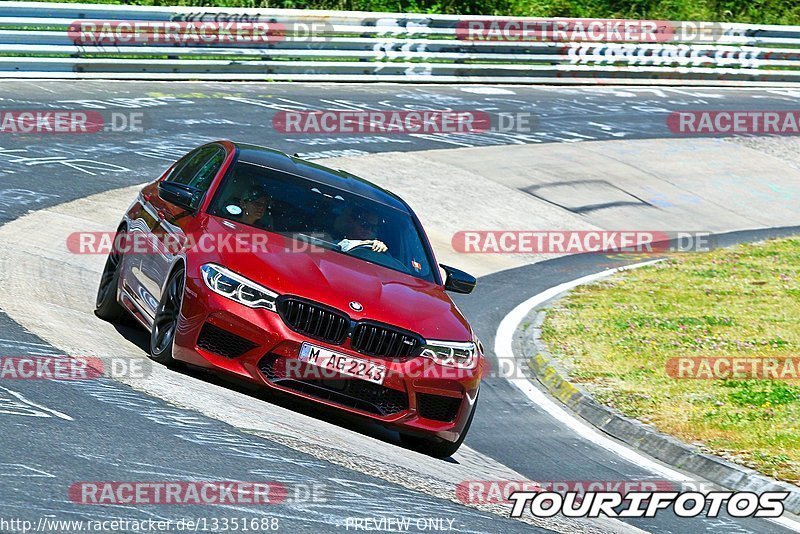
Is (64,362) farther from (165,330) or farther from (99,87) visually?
(99,87)

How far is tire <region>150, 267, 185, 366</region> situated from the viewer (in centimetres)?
829

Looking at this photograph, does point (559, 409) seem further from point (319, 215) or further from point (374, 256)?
point (319, 215)

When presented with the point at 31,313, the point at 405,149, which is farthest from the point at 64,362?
the point at 405,149

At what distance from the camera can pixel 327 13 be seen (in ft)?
81.0

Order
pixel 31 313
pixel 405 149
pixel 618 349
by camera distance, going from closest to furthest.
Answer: pixel 31 313
pixel 618 349
pixel 405 149

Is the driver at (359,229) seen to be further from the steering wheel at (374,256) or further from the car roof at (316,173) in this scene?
the car roof at (316,173)

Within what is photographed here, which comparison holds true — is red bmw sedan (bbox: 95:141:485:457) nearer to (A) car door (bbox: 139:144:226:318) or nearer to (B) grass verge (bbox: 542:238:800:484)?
(A) car door (bbox: 139:144:226:318)

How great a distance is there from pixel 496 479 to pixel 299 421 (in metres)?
1.30

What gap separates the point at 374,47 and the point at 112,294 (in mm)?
16301

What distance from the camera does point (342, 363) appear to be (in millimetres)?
7910

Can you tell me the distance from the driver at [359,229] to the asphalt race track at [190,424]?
49.9 inches

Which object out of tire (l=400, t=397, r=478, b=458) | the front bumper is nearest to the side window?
the front bumper

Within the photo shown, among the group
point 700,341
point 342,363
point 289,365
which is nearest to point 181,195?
point 289,365

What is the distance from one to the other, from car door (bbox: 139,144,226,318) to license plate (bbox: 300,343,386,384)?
4.57ft
